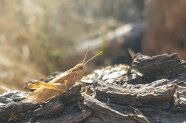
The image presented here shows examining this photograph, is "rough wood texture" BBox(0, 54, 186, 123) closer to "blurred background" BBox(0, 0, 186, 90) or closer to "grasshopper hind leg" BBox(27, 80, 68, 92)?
"grasshopper hind leg" BBox(27, 80, 68, 92)

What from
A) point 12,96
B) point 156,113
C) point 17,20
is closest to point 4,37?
point 17,20

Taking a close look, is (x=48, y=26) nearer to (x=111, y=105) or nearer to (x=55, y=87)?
(x=55, y=87)

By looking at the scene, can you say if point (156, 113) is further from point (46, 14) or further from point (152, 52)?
point (46, 14)

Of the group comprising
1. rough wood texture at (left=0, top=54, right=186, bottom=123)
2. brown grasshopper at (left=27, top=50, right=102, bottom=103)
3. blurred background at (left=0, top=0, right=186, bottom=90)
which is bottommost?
rough wood texture at (left=0, top=54, right=186, bottom=123)

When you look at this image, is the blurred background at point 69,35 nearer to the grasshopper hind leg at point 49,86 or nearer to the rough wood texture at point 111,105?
the grasshopper hind leg at point 49,86

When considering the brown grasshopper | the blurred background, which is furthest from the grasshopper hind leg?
the blurred background

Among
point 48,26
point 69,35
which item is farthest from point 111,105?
point 69,35

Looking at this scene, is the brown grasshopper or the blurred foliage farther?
the blurred foliage

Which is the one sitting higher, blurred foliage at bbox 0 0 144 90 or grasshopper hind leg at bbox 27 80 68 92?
blurred foliage at bbox 0 0 144 90
